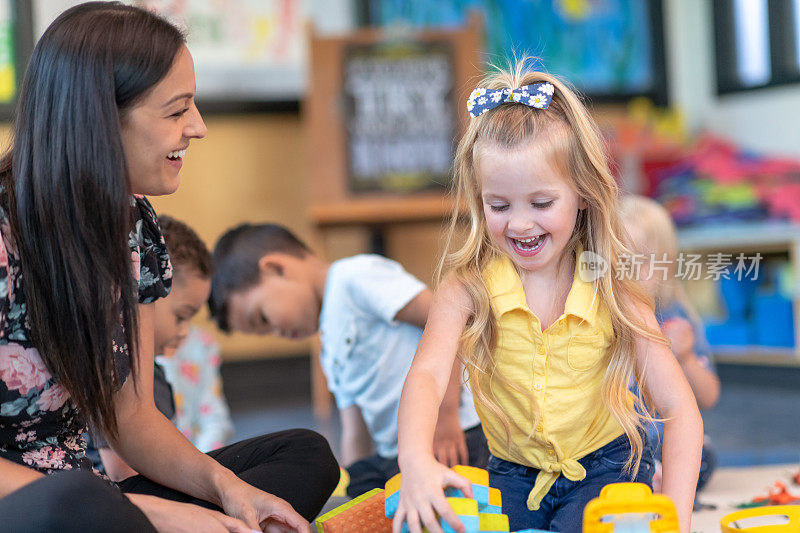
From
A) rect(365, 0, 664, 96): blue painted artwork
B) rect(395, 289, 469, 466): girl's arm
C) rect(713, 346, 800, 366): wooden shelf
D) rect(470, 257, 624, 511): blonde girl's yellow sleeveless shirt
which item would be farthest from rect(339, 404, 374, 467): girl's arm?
rect(365, 0, 664, 96): blue painted artwork

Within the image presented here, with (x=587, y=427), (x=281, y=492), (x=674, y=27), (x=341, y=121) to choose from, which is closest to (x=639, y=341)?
(x=587, y=427)

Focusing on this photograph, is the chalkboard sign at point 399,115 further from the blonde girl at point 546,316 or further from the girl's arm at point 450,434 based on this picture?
the blonde girl at point 546,316

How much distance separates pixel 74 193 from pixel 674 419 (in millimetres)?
696

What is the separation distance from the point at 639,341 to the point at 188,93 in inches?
23.6

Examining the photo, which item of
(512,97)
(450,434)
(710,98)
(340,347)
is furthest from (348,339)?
(710,98)

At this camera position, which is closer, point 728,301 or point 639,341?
point 639,341

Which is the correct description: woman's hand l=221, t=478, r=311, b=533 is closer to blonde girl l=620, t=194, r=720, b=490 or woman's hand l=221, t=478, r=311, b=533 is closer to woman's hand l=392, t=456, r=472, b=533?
woman's hand l=392, t=456, r=472, b=533

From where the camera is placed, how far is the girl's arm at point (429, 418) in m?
0.87

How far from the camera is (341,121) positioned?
10.00ft

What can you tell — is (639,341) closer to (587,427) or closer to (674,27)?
(587,427)

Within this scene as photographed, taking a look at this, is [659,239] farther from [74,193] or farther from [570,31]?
[570,31]

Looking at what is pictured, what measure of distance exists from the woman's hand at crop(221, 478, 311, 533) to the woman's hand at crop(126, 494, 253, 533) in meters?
0.06

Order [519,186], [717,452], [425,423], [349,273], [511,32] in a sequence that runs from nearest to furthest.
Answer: [425,423], [519,186], [349,273], [717,452], [511,32]

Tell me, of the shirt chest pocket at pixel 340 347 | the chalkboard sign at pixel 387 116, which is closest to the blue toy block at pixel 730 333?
the chalkboard sign at pixel 387 116
